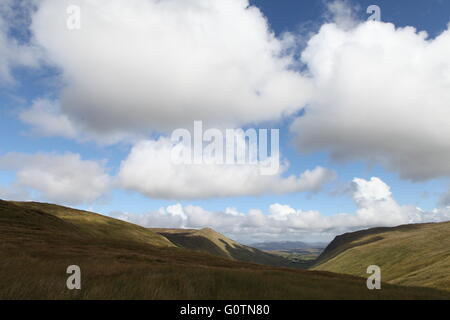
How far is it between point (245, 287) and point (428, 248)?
159659 millimetres

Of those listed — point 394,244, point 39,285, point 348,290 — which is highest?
point 39,285

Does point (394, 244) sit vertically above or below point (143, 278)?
below

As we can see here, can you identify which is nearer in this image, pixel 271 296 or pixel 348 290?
pixel 271 296

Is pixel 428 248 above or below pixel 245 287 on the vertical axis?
below

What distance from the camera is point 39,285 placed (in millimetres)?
12109

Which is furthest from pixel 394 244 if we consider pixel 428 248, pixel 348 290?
pixel 348 290

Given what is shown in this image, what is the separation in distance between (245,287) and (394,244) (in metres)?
183

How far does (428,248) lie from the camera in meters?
142
